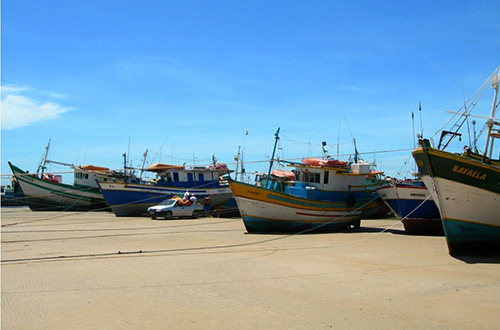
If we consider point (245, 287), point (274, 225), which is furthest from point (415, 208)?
point (245, 287)

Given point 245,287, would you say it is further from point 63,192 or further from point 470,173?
point 63,192

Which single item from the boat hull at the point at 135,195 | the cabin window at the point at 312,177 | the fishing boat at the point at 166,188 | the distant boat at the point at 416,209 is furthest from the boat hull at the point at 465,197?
the boat hull at the point at 135,195

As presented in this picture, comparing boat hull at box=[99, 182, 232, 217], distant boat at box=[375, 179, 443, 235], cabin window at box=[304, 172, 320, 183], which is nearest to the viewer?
distant boat at box=[375, 179, 443, 235]

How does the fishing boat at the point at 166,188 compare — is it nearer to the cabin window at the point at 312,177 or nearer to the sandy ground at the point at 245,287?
the cabin window at the point at 312,177

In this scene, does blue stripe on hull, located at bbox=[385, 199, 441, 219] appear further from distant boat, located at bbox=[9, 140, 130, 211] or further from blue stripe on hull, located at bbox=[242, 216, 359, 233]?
distant boat, located at bbox=[9, 140, 130, 211]

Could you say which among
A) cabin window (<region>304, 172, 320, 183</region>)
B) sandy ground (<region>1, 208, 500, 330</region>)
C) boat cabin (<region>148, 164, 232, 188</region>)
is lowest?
sandy ground (<region>1, 208, 500, 330</region>)

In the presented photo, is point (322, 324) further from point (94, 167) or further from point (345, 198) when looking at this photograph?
point (94, 167)

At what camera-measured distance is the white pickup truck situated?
28.6 metres

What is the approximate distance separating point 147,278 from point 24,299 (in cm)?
238

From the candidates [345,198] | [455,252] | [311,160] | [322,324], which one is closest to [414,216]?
[345,198]

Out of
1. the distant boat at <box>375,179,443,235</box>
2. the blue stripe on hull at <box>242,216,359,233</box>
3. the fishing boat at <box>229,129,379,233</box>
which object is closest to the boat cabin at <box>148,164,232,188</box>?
the fishing boat at <box>229,129,379,233</box>

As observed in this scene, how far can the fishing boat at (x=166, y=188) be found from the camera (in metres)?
32.4

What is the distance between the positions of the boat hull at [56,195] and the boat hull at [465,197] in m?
31.7

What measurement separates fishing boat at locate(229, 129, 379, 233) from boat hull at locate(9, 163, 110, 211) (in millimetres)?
21462
